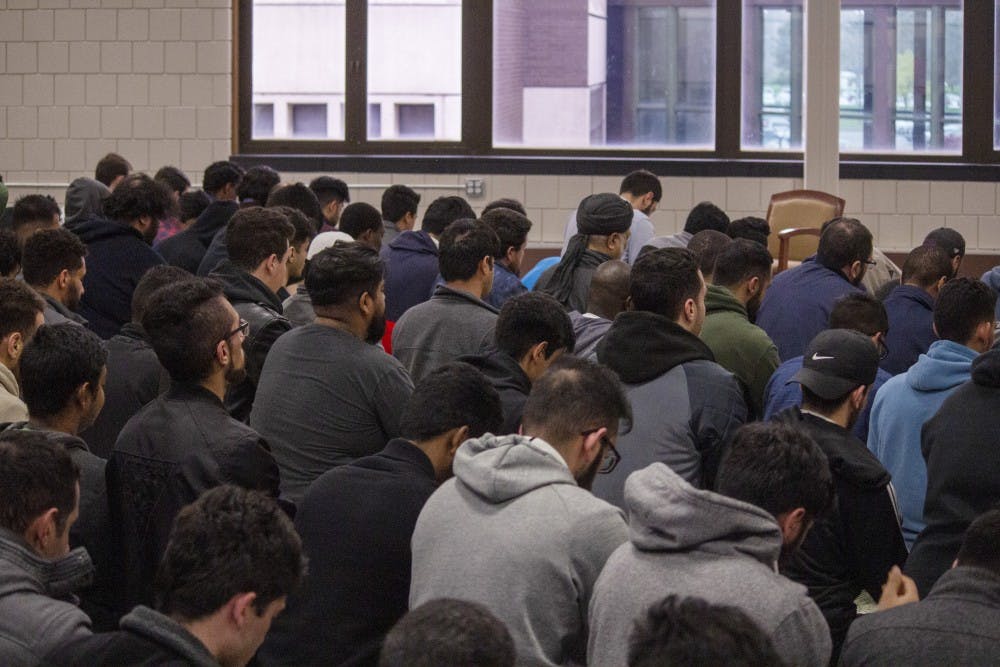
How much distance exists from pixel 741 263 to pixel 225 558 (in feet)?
9.85

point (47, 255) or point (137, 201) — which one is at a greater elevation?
point (137, 201)

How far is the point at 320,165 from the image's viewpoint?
11.3m

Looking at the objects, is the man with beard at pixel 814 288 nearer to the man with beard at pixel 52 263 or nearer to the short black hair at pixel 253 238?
the short black hair at pixel 253 238

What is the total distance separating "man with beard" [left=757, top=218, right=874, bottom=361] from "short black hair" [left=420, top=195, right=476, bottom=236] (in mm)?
1875

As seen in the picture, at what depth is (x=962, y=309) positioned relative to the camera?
13.1 ft

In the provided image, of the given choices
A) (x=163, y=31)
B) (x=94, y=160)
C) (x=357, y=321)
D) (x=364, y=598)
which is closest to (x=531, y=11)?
(x=163, y=31)

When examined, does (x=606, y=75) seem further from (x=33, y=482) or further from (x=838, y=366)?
(x=33, y=482)

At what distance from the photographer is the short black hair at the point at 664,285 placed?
3883 millimetres

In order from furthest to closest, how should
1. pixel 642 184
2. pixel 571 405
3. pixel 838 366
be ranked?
pixel 642 184
pixel 838 366
pixel 571 405

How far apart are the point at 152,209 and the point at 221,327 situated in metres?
2.81

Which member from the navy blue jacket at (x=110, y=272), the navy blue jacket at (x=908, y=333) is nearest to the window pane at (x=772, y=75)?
the navy blue jacket at (x=908, y=333)

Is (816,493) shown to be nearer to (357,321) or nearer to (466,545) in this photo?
(466,545)

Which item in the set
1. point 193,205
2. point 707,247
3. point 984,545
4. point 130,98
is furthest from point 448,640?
point 130,98

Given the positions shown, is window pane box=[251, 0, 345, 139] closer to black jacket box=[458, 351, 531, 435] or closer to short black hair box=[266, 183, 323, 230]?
short black hair box=[266, 183, 323, 230]
